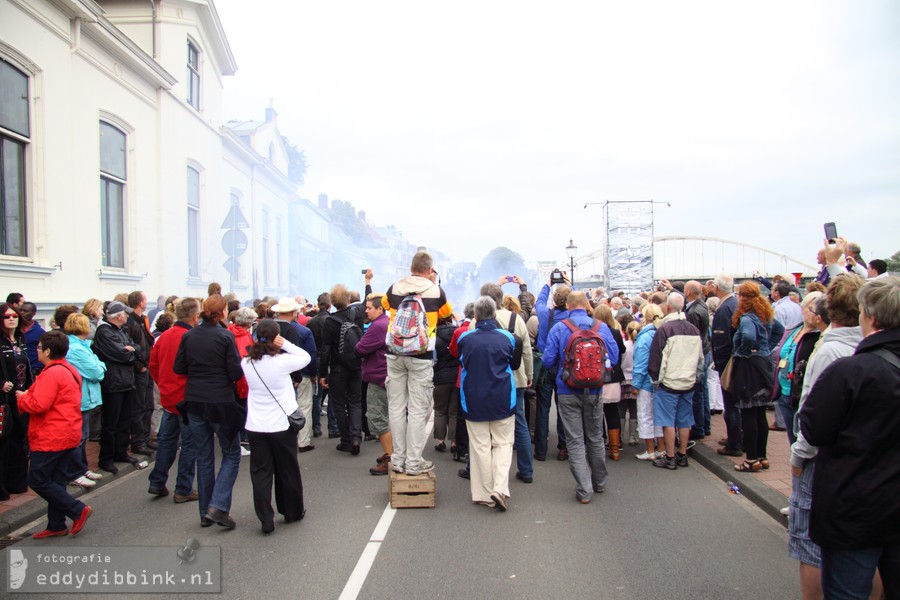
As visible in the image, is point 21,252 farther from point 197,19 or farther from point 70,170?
point 197,19

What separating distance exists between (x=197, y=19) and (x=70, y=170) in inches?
342

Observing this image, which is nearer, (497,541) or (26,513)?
(497,541)

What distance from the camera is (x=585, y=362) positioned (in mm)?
5906

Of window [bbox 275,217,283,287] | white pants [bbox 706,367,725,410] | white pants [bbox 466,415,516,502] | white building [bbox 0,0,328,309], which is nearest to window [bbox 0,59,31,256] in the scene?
white building [bbox 0,0,328,309]

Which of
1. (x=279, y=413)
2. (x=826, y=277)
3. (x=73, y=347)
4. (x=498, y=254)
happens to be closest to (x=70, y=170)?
(x=73, y=347)

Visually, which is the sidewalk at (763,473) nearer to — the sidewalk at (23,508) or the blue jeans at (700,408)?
the blue jeans at (700,408)

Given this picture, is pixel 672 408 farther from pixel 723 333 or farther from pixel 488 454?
pixel 488 454

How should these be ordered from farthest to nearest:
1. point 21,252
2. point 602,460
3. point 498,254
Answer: point 498,254 < point 21,252 < point 602,460

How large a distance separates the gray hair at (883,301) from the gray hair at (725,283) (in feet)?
16.3

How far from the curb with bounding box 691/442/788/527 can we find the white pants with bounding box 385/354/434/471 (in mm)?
3296

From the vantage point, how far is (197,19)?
55.0ft

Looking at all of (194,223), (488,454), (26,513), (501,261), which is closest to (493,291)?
(488,454)

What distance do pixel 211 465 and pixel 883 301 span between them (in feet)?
16.9

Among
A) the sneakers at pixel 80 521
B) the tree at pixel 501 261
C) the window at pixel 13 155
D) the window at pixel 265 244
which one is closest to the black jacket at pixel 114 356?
the sneakers at pixel 80 521
